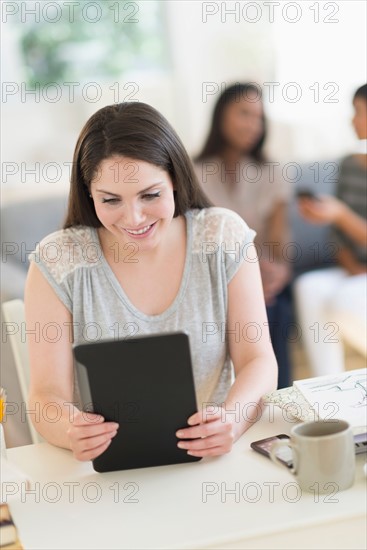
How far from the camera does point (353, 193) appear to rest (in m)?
2.84

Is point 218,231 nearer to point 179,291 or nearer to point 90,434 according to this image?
point 179,291

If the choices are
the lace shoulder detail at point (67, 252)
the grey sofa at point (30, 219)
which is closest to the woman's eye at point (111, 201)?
the lace shoulder detail at point (67, 252)

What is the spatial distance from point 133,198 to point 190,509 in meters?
0.51

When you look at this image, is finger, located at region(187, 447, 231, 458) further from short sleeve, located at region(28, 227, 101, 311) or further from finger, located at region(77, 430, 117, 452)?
short sleeve, located at region(28, 227, 101, 311)

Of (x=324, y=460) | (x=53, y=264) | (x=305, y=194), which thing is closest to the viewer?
(x=324, y=460)

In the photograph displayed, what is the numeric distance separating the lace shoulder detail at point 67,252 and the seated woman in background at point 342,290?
53.6 inches

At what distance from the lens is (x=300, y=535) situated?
90 centimetres

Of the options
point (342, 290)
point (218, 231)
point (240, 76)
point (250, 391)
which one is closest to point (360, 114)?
point (342, 290)

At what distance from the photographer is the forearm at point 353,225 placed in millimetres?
2729

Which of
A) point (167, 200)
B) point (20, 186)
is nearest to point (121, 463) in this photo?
point (167, 200)

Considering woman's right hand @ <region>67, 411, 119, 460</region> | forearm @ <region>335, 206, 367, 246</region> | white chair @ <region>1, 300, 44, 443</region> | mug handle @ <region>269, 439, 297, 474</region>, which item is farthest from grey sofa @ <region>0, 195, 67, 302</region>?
mug handle @ <region>269, 439, 297, 474</region>

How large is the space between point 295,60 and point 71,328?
3.02 m

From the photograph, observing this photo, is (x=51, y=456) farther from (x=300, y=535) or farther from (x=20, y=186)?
(x=20, y=186)

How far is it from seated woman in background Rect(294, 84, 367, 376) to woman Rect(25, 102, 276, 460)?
128cm
